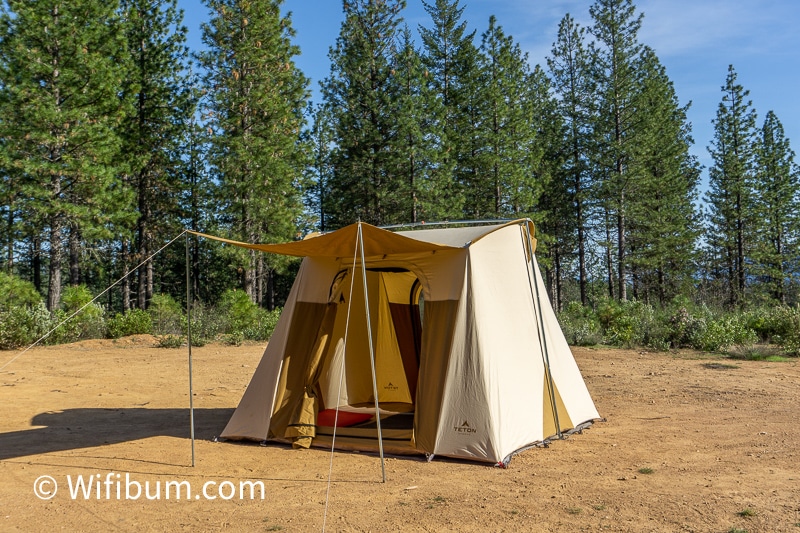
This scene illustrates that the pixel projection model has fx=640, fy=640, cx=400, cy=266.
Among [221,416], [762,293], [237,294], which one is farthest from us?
[762,293]

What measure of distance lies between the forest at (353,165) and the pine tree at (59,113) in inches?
2.3

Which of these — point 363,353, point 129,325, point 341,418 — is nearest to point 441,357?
point 341,418

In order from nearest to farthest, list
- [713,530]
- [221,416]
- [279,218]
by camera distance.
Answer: [713,530]
[221,416]
[279,218]

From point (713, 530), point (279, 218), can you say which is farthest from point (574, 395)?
point (279, 218)

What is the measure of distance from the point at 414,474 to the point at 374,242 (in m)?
2.03

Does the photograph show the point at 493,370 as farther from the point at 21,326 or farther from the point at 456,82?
the point at 456,82

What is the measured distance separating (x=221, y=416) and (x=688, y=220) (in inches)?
1111

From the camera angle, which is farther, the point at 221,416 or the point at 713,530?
the point at 221,416

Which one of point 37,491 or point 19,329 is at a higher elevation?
point 19,329

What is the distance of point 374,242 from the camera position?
5.79m

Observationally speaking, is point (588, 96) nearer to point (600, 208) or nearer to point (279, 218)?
point (600, 208)

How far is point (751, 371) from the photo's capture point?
1047 centimetres

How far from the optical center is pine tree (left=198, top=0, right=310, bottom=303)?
837 inches

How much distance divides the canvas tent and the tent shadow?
1010 mm
